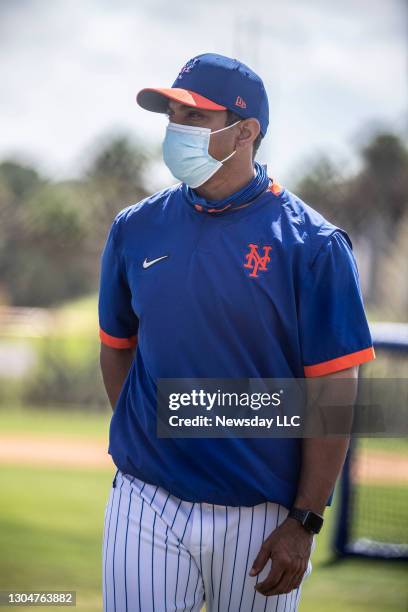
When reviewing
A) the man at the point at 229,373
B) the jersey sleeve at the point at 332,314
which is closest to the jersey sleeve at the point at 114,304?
the man at the point at 229,373

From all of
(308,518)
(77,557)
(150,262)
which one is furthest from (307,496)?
(77,557)

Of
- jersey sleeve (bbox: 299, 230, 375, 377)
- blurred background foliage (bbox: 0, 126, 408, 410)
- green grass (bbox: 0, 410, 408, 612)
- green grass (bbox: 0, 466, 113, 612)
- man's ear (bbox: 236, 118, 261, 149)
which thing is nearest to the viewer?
jersey sleeve (bbox: 299, 230, 375, 377)

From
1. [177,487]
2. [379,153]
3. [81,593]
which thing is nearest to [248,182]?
[177,487]

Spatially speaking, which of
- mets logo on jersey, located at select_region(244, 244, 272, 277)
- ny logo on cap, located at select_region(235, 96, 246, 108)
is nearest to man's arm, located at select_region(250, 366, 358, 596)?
mets logo on jersey, located at select_region(244, 244, 272, 277)

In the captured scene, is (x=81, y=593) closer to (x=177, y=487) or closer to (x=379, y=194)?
(x=177, y=487)

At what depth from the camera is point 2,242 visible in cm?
1783

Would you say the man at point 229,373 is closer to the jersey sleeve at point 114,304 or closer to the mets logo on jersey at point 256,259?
the mets logo on jersey at point 256,259

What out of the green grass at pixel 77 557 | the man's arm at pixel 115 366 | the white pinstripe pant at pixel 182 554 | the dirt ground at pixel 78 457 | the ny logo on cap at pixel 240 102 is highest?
the ny logo on cap at pixel 240 102

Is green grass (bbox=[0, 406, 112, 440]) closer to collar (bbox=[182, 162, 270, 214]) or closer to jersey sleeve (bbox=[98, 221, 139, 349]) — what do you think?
jersey sleeve (bbox=[98, 221, 139, 349])

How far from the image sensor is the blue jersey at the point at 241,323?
308 cm

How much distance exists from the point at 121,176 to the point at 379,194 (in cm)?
462

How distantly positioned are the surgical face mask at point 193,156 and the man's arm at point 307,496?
77 cm

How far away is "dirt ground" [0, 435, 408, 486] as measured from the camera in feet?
31.9

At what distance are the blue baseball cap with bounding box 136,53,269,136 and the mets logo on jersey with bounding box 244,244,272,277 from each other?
505 mm
